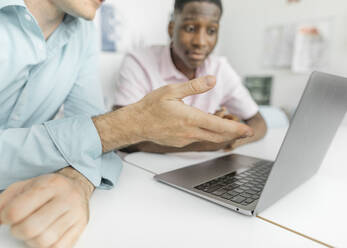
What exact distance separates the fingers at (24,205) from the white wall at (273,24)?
5.59 feet

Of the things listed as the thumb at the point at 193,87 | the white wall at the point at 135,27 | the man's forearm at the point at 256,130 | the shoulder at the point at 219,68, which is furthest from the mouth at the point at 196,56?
the white wall at the point at 135,27

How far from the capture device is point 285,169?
35cm

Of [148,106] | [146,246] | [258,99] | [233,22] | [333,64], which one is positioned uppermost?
[233,22]

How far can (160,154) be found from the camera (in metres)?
0.67

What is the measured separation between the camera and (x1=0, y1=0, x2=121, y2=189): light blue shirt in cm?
41

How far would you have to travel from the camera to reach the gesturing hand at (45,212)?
9.9 inches

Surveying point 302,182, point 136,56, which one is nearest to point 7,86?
point 136,56

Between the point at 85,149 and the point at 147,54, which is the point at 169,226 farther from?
the point at 147,54

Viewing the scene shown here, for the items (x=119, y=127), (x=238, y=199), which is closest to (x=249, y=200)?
(x=238, y=199)

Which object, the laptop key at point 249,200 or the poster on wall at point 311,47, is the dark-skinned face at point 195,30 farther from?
the poster on wall at point 311,47

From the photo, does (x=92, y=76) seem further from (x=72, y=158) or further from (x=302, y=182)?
(x=302, y=182)

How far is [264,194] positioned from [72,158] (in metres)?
0.31

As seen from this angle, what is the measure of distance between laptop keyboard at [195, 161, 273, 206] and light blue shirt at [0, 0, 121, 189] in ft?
0.57

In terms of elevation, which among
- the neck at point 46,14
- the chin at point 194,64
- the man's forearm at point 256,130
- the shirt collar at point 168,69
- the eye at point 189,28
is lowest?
the man's forearm at point 256,130
